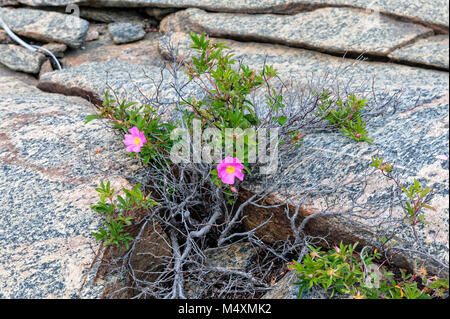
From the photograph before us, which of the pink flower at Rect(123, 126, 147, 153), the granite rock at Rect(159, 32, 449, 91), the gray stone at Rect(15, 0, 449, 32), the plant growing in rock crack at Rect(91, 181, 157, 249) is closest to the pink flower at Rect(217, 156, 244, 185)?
the plant growing in rock crack at Rect(91, 181, 157, 249)

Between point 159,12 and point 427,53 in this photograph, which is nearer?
point 427,53

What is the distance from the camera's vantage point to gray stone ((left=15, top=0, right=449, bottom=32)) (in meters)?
3.74

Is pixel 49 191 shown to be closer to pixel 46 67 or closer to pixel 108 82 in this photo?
pixel 108 82

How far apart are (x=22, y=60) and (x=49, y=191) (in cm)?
226

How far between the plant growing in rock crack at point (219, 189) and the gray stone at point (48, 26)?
2.18 metres

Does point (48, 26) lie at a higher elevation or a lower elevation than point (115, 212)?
higher

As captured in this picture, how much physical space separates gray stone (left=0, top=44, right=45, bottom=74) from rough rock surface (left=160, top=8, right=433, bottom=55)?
4.36ft

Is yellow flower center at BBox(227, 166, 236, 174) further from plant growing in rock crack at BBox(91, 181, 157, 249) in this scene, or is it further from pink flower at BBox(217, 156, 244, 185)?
plant growing in rock crack at BBox(91, 181, 157, 249)

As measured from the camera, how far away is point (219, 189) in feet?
8.04

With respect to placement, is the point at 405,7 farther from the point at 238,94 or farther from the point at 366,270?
the point at 366,270

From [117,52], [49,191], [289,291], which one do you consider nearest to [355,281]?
[289,291]

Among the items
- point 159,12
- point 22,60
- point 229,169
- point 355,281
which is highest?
point 159,12

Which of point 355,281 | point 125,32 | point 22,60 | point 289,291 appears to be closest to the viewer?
point 355,281

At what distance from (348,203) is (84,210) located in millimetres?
1402
